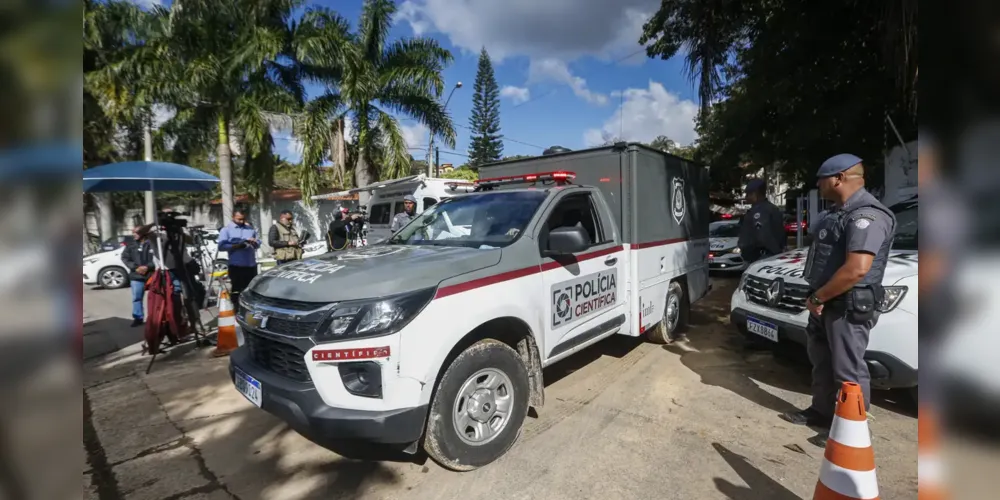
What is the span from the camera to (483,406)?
2.95m

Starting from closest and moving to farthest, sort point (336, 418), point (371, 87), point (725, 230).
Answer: point (336, 418), point (725, 230), point (371, 87)

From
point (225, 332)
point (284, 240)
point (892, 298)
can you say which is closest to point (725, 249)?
point (892, 298)

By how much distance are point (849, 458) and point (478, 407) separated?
6.08 ft

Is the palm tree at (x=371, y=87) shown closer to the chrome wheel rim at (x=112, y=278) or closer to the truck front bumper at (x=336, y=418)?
the chrome wheel rim at (x=112, y=278)

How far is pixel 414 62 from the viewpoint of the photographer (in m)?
15.4

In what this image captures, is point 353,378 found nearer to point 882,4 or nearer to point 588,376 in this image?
point 588,376

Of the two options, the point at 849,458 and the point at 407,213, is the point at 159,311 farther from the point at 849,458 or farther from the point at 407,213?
the point at 849,458

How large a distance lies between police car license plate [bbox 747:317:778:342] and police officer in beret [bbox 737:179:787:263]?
1.75m

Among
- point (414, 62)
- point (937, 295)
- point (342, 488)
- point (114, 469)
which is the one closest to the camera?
point (937, 295)

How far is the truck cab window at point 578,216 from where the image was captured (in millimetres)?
3869

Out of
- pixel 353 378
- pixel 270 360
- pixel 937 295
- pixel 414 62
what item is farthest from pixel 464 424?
pixel 414 62

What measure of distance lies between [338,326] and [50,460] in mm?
1952

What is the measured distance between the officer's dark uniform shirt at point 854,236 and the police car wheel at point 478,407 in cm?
212

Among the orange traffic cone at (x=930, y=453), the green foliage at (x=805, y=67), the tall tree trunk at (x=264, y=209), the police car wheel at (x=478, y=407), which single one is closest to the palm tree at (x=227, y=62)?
the tall tree trunk at (x=264, y=209)
